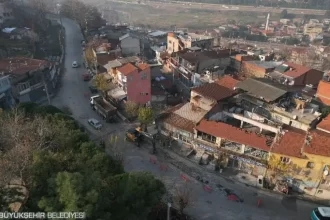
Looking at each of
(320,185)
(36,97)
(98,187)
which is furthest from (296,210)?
(36,97)

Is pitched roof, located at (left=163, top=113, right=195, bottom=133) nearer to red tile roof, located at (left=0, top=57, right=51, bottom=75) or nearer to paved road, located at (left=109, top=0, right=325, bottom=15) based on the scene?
red tile roof, located at (left=0, top=57, right=51, bottom=75)

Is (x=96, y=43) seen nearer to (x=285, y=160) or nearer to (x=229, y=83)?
(x=229, y=83)

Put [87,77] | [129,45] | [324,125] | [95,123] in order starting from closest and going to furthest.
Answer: [324,125]
[95,123]
[87,77]
[129,45]

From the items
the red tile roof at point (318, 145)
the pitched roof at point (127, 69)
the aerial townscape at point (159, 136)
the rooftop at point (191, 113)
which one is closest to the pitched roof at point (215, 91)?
the aerial townscape at point (159, 136)

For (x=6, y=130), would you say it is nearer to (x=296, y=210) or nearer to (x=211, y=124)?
(x=211, y=124)

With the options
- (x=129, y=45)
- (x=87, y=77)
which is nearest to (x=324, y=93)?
(x=87, y=77)
